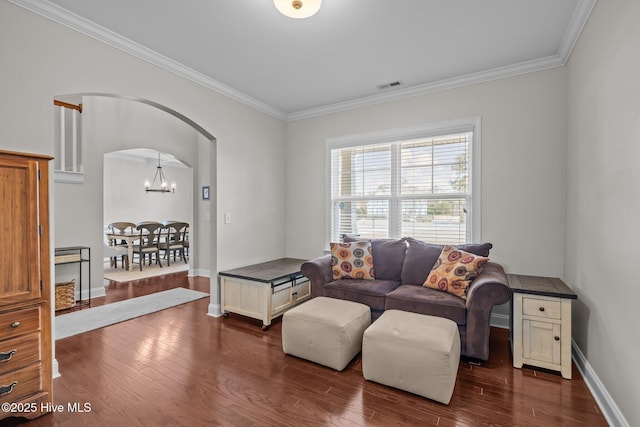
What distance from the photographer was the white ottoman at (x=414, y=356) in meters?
2.02

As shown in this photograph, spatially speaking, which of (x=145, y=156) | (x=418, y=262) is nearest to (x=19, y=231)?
(x=418, y=262)

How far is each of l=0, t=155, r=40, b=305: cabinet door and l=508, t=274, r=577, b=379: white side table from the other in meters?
3.54

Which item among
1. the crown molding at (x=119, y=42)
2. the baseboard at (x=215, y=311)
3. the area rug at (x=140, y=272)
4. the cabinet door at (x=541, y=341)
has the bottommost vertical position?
the area rug at (x=140, y=272)

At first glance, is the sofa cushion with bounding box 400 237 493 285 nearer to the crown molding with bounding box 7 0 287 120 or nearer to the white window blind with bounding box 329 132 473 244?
the white window blind with bounding box 329 132 473 244

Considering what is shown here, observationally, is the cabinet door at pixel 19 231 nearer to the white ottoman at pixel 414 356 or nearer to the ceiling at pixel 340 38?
the ceiling at pixel 340 38

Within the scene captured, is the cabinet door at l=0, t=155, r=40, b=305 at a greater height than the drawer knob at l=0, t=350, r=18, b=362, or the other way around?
the cabinet door at l=0, t=155, r=40, b=305

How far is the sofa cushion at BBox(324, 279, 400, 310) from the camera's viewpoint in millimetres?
3057

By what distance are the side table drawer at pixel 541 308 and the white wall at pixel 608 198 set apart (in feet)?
0.70

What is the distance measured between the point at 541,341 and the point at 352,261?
72.8 inches

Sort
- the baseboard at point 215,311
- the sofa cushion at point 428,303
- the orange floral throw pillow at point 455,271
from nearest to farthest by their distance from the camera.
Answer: the sofa cushion at point 428,303 < the orange floral throw pillow at point 455,271 < the baseboard at point 215,311

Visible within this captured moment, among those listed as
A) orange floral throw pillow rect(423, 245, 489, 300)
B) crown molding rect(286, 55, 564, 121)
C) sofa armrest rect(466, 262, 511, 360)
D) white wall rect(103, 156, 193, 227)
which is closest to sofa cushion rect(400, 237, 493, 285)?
orange floral throw pillow rect(423, 245, 489, 300)

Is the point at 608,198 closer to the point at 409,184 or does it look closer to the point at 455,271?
the point at 455,271

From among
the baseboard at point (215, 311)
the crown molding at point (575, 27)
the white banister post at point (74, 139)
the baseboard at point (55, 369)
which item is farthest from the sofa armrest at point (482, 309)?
the white banister post at point (74, 139)

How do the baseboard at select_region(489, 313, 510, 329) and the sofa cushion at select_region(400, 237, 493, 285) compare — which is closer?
the sofa cushion at select_region(400, 237, 493, 285)
